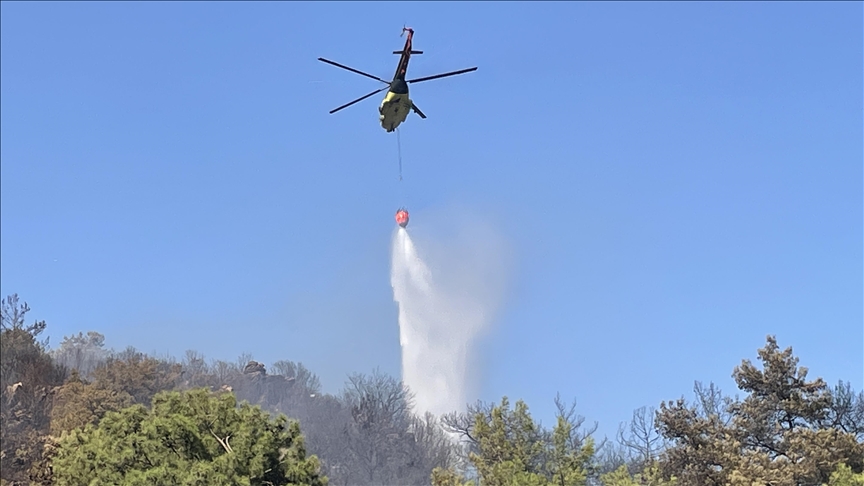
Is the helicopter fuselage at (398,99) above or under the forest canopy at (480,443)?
above

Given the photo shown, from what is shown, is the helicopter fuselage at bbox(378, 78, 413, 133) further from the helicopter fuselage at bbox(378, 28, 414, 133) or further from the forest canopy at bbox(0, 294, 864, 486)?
the forest canopy at bbox(0, 294, 864, 486)

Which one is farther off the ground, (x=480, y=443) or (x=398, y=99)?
(x=398, y=99)

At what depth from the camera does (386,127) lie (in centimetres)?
Answer: 3800

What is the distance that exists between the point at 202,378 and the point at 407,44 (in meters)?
74.5

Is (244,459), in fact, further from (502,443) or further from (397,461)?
(397,461)

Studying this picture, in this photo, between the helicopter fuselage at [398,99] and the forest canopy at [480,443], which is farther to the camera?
the helicopter fuselage at [398,99]

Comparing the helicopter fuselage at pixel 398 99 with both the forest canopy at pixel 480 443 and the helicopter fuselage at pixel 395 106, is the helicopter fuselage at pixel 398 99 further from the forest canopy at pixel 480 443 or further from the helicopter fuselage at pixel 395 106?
the forest canopy at pixel 480 443

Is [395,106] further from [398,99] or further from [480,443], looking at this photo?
[480,443]

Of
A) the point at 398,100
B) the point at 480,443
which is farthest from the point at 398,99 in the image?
the point at 480,443

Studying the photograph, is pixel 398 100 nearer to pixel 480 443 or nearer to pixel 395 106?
pixel 395 106

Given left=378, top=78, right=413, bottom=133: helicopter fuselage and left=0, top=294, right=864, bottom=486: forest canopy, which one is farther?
left=378, top=78, right=413, bottom=133: helicopter fuselage

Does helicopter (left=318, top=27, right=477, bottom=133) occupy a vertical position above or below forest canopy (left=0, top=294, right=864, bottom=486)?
above

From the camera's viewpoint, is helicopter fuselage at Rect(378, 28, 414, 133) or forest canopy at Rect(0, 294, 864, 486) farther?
helicopter fuselage at Rect(378, 28, 414, 133)

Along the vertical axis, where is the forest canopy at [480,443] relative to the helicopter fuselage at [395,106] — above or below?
below
